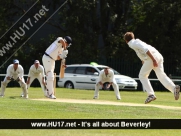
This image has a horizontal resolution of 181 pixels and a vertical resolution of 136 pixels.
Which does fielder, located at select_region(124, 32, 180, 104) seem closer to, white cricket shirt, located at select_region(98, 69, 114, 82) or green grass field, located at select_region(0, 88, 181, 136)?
green grass field, located at select_region(0, 88, 181, 136)

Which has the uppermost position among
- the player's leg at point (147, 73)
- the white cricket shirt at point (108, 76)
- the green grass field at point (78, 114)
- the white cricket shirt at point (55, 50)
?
the white cricket shirt at point (55, 50)

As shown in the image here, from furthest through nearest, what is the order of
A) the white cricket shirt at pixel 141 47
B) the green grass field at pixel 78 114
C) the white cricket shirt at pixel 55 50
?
1. the white cricket shirt at pixel 55 50
2. the white cricket shirt at pixel 141 47
3. the green grass field at pixel 78 114

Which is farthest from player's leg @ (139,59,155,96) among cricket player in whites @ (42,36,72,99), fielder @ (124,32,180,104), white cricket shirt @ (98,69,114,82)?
white cricket shirt @ (98,69,114,82)

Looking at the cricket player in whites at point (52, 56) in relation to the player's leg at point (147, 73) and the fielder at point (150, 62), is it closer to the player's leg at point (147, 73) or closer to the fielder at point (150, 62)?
the fielder at point (150, 62)

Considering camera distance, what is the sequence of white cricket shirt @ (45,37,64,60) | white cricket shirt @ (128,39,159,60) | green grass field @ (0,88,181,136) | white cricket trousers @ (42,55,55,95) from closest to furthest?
1. green grass field @ (0,88,181,136)
2. white cricket shirt @ (128,39,159,60)
3. white cricket trousers @ (42,55,55,95)
4. white cricket shirt @ (45,37,64,60)

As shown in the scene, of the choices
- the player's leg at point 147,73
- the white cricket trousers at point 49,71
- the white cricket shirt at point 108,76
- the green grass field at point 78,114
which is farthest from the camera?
the white cricket shirt at point 108,76

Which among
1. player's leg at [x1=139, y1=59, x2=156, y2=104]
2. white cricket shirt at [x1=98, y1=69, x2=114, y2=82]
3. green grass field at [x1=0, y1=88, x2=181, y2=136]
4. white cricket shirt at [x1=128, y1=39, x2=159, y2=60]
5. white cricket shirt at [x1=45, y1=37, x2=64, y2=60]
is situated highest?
white cricket shirt at [x1=45, y1=37, x2=64, y2=60]

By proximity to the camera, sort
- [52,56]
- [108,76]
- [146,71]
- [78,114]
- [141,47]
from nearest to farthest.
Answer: [78,114], [141,47], [146,71], [52,56], [108,76]

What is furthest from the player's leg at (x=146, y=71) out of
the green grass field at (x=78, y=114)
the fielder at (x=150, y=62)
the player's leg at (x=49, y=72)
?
the player's leg at (x=49, y=72)

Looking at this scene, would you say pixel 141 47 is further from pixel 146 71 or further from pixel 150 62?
pixel 146 71

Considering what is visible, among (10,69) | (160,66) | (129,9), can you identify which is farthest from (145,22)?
(160,66)

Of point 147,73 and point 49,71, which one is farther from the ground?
point 49,71

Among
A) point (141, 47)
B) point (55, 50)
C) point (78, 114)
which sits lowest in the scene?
point (78, 114)

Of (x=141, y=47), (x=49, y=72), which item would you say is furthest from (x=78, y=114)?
(x=49, y=72)
